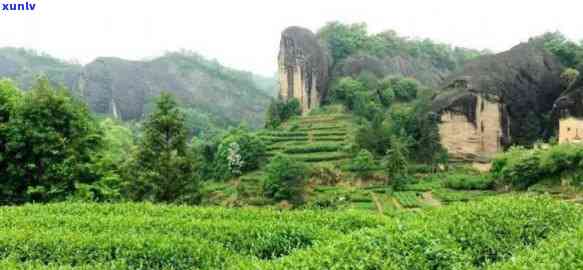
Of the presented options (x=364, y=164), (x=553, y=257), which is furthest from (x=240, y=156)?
(x=553, y=257)

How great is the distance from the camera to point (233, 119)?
283 feet

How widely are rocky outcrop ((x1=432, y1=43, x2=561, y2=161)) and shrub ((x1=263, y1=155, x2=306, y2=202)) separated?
13913 millimetres

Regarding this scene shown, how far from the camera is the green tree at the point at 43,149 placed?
551 inches

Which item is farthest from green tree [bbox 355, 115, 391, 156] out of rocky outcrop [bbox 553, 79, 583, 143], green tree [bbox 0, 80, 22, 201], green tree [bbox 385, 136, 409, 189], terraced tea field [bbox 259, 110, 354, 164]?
green tree [bbox 0, 80, 22, 201]

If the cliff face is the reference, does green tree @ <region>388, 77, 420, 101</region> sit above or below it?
below

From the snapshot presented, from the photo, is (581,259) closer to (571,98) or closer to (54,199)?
(54,199)

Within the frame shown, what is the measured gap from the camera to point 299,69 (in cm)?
5953

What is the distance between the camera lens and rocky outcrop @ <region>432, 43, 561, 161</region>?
128 ft

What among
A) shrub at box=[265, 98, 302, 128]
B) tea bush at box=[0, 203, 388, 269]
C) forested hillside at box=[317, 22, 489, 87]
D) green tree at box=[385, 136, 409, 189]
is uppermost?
forested hillside at box=[317, 22, 489, 87]

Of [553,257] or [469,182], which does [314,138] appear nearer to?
[469,182]

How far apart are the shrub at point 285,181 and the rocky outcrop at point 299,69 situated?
27507 mm

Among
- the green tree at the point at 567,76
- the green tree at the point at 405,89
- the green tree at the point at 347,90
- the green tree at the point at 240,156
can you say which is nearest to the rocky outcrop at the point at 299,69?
the green tree at the point at 347,90

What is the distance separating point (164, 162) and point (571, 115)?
1088 inches

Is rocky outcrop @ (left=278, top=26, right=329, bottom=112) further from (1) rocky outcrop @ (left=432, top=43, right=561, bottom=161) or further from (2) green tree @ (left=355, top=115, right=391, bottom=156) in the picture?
(1) rocky outcrop @ (left=432, top=43, right=561, bottom=161)
